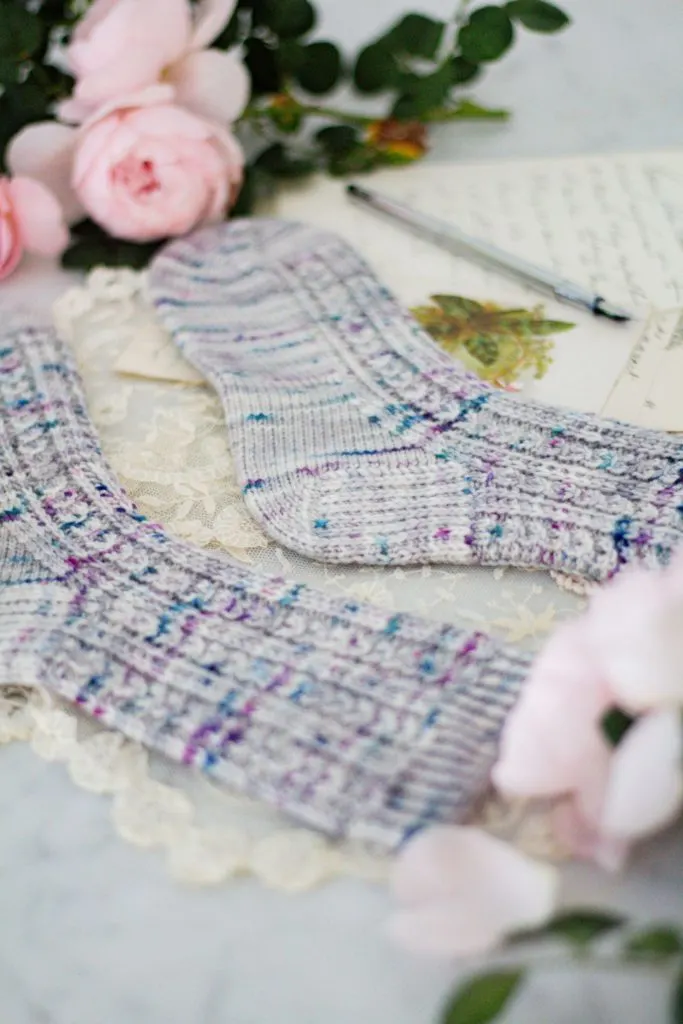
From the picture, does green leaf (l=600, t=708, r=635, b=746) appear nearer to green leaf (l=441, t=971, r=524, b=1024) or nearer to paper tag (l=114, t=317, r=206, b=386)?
green leaf (l=441, t=971, r=524, b=1024)

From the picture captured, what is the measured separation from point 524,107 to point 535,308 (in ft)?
1.13

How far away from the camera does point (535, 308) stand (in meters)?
0.79

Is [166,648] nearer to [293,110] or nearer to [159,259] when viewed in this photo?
[159,259]

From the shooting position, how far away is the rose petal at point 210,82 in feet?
2.74

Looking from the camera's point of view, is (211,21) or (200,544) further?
(211,21)

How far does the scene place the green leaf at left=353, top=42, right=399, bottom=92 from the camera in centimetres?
91

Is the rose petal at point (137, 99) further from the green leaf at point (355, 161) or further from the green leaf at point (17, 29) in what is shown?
the green leaf at point (355, 161)

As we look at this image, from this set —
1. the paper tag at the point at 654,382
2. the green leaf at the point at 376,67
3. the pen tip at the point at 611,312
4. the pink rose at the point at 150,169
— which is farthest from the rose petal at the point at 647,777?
the green leaf at the point at 376,67

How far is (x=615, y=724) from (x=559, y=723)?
2cm

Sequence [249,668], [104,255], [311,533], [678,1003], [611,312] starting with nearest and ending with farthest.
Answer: [678,1003] < [249,668] < [311,533] < [611,312] < [104,255]

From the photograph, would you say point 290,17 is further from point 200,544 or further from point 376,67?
point 200,544

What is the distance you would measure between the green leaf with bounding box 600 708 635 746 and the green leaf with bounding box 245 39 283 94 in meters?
0.72

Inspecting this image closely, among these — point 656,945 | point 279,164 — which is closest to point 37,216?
point 279,164

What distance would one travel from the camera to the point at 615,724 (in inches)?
15.5
